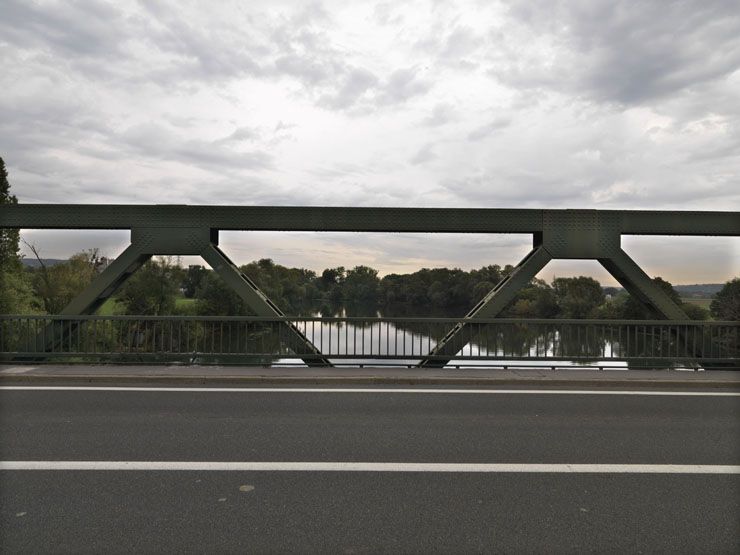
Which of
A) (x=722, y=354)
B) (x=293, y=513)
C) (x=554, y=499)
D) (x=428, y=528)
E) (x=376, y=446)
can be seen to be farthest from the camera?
(x=722, y=354)

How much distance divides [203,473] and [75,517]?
3.66 ft

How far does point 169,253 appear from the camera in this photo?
9875 millimetres

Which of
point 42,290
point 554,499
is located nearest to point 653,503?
point 554,499

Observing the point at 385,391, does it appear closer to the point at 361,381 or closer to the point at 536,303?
the point at 361,381

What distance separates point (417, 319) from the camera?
9.15 metres

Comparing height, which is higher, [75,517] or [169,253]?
[169,253]

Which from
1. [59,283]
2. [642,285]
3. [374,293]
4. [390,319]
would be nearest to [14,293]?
[59,283]

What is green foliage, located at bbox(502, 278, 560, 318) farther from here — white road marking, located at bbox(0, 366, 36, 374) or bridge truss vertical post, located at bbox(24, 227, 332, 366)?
white road marking, located at bbox(0, 366, 36, 374)

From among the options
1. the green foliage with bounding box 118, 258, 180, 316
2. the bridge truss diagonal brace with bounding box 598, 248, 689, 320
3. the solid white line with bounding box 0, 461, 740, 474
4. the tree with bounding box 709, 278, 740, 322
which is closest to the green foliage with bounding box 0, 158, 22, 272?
the green foliage with bounding box 118, 258, 180, 316

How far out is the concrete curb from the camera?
8000 millimetres

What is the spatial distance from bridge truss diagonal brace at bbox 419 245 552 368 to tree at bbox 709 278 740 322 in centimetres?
2148

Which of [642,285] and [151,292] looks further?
[151,292]

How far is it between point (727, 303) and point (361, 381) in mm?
29979

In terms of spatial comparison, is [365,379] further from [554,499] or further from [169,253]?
[169,253]
